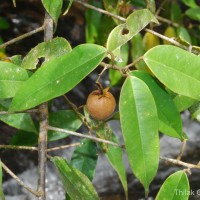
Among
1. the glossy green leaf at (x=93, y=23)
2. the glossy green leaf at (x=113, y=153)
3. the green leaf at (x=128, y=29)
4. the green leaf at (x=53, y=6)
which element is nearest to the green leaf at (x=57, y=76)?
the green leaf at (x=128, y=29)

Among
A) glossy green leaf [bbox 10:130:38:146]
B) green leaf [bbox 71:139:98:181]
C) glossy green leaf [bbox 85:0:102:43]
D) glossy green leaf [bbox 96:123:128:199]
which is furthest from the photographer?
glossy green leaf [bbox 85:0:102:43]

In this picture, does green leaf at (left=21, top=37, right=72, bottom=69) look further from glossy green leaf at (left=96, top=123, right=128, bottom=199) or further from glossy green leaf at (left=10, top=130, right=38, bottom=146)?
glossy green leaf at (left=10, top=130, right=38, bottom=146)

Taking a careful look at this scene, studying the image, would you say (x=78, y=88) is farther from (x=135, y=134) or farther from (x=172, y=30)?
(x=135, y=134)

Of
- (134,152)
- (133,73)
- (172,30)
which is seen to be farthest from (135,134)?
(172,30)

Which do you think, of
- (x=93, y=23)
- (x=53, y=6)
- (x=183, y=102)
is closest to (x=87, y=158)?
(x=183, y=102)

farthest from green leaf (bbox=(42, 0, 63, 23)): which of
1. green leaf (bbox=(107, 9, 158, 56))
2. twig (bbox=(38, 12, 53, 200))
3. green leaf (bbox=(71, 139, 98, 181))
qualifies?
green leaf (bbox=(71, 139, 98, 181))
